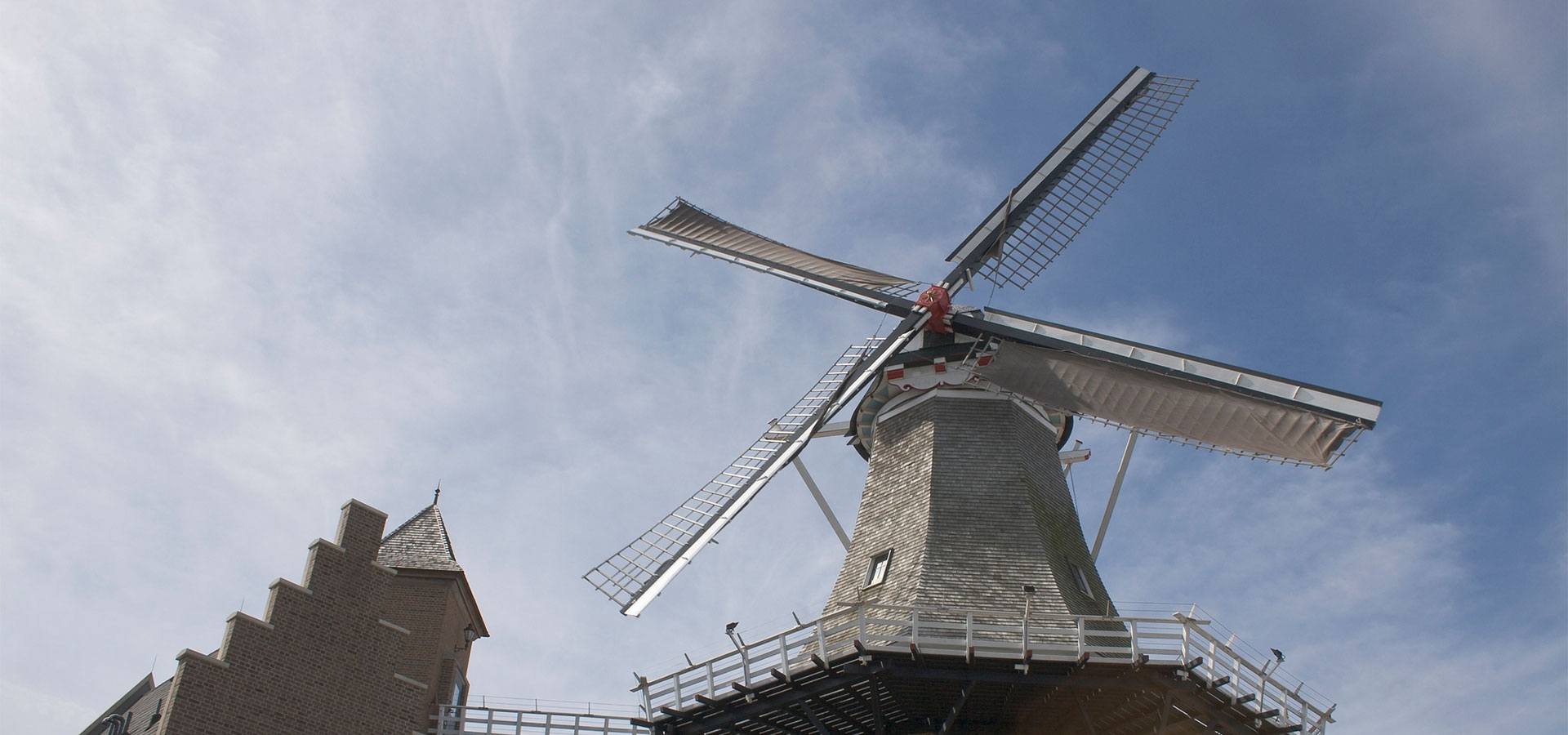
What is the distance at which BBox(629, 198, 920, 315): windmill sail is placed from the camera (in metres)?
28.6

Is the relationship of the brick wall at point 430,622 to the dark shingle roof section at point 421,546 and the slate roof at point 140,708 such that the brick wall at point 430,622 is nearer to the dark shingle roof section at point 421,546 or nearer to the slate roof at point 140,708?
the dark shingle roof section at point 421,546

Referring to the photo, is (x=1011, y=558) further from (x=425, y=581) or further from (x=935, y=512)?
(x=425, y=581)

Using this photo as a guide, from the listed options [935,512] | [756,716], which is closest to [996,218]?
[935,512]

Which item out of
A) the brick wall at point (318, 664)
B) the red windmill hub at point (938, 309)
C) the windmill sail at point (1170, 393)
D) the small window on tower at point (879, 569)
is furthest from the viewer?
the red windmill hub at point (938, 309)

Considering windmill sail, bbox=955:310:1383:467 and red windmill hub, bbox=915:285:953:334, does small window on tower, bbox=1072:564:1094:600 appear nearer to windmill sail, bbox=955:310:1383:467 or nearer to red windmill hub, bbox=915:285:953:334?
windmill sail, bbox=955:310:1383:467

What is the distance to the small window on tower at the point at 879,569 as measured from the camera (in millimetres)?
23547

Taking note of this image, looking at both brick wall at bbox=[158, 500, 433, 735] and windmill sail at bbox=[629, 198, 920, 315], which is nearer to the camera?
brick wall at bbox=[158, 500, 433, 735]

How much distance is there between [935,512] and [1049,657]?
446 centimetres

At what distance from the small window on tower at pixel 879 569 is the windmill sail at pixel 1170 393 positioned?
4.18 m

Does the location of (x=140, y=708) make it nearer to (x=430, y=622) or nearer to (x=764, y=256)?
(x=430, y=622)

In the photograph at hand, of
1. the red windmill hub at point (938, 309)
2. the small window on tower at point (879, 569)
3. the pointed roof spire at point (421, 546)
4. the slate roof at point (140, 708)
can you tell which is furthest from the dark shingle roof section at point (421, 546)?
the red windmill hub at point (938, 309)

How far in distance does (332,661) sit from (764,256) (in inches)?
533

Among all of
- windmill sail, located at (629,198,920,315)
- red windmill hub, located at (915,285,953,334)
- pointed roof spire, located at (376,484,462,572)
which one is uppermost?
windmill sail, located at (629,198,920,315)

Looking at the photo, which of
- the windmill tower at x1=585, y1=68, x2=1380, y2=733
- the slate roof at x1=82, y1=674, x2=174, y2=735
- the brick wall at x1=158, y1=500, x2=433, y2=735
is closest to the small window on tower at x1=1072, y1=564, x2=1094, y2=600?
the windmill tower at x1=585, y1=68, x2=1380, y2=733
